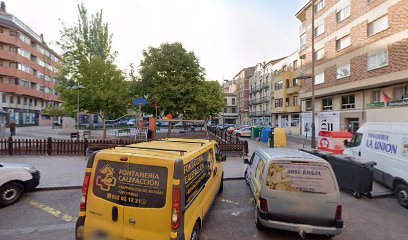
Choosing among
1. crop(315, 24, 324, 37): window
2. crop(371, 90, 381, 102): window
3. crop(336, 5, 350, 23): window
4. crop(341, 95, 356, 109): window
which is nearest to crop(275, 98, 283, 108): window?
crop(315, 24, 324, 37): window

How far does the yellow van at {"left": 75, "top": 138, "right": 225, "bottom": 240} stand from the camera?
114 inches

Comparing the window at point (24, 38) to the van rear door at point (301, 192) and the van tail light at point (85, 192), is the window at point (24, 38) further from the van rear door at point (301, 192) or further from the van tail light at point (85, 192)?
the van rear door at point (301, 192)

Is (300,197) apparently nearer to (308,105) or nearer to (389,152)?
(389,152)

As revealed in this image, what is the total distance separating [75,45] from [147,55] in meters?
14.8

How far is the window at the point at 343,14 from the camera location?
2017 cm

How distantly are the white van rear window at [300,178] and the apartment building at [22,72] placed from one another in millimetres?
34910

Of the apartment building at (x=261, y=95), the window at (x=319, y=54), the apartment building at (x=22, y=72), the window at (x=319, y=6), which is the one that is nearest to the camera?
the window at (x=319, y=54)

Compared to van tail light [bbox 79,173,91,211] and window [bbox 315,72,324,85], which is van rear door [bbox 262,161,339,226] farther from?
window [bbox 315,72,324,85]

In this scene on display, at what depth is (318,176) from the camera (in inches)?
154

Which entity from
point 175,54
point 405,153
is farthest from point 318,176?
point 175,54

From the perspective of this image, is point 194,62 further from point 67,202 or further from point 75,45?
point 75,45

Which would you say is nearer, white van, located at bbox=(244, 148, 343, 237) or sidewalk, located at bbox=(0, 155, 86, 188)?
white van, located at bbox=(244, 148, 343, 237)

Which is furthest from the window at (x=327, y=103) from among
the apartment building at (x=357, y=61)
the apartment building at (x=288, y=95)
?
the apartment building at (x=288, y=95)

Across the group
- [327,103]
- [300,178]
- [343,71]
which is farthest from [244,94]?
[300,178]
